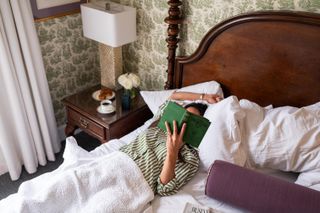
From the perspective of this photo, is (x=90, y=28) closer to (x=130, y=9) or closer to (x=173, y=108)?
(x=130, y=9)

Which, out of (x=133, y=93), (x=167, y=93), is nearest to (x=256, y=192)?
(x=167, y=93)

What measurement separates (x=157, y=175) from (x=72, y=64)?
4.52ft

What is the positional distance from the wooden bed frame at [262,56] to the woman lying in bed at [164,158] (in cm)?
36

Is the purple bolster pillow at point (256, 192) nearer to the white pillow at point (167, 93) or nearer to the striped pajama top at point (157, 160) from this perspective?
the striped pajama top at point (157, 160)

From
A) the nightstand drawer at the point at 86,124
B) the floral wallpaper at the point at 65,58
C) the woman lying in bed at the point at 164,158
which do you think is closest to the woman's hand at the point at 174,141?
the woman lying in bed at the point at 164,158

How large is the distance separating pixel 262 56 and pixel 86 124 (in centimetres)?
121

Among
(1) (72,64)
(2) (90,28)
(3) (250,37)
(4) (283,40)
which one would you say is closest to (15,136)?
(1) (72,64)

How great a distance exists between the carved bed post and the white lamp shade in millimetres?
260

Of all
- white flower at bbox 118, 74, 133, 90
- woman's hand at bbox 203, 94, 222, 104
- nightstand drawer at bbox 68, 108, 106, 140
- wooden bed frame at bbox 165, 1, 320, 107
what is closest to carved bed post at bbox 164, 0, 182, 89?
wooden bed frame at bbox 165, 1, 320, 107

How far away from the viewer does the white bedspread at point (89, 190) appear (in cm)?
124

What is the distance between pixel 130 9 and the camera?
2088 mm

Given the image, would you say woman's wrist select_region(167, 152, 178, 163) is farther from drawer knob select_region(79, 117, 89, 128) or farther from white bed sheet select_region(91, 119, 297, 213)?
drawer knob select_region(79, 117, 89, 128)

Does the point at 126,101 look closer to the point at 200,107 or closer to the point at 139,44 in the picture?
the point at 139,44

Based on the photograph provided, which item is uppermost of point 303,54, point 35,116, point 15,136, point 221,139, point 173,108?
point 303,54
